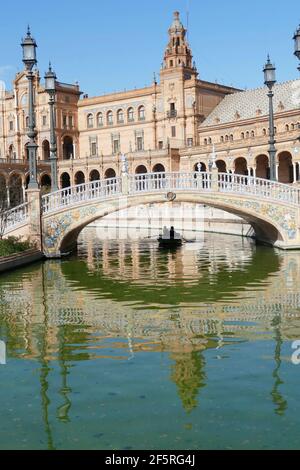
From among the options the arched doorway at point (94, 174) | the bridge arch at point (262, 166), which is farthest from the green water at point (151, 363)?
the arched doorway at point (94, 174)

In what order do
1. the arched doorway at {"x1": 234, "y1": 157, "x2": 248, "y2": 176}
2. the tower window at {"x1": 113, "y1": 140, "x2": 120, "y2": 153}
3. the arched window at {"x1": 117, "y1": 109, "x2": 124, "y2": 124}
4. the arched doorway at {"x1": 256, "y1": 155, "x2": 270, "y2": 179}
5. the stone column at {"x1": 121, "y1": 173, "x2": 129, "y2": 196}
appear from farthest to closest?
the tower window at {"x1": 113, "y1": 140, "x2": 120, "y2": 153}, the arched window at {"x1": 117, "y1": 109, "x2": 124, "y2": 124}, the arched doorway at {"x1": 234, "y1": 157, "x2": 248, "y2": 176}, the arched doorway at {"x1": 256, "y1": 155, "x2": 270, "y2": 179}, the stone column at {"x1": 121, "y1": 173, "x2": 129, "y2": 196}

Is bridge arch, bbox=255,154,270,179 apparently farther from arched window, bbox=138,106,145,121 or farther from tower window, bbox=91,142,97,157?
tower window, bbox=91,142,97,157

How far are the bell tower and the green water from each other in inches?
2039

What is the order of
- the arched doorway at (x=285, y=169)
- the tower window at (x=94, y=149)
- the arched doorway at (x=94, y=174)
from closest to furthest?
the arched doorway at (x=285, y=169), the arched doorway at (x=94, y=174), the tower window at (x=94, y=149)

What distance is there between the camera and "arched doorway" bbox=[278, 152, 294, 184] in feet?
179

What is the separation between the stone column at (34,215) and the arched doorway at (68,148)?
55025 mm

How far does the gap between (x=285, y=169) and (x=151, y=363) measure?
48150 mm

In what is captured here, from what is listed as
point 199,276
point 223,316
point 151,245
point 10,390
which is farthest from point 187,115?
point 10,390

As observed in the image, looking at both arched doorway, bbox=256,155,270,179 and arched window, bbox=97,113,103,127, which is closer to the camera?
arched doorway, bbox=256,155,270,179

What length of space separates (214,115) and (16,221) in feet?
154

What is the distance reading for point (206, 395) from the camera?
7824 mm

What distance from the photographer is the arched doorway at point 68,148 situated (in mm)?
76619

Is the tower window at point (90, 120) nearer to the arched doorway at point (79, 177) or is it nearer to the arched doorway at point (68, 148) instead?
the arched doorway at point (68, 148)

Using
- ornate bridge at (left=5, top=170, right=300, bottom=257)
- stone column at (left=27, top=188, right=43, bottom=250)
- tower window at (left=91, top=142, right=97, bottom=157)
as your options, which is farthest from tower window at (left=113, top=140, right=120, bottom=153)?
stone column at (left=27, top=188, right=43, bottom=250)
